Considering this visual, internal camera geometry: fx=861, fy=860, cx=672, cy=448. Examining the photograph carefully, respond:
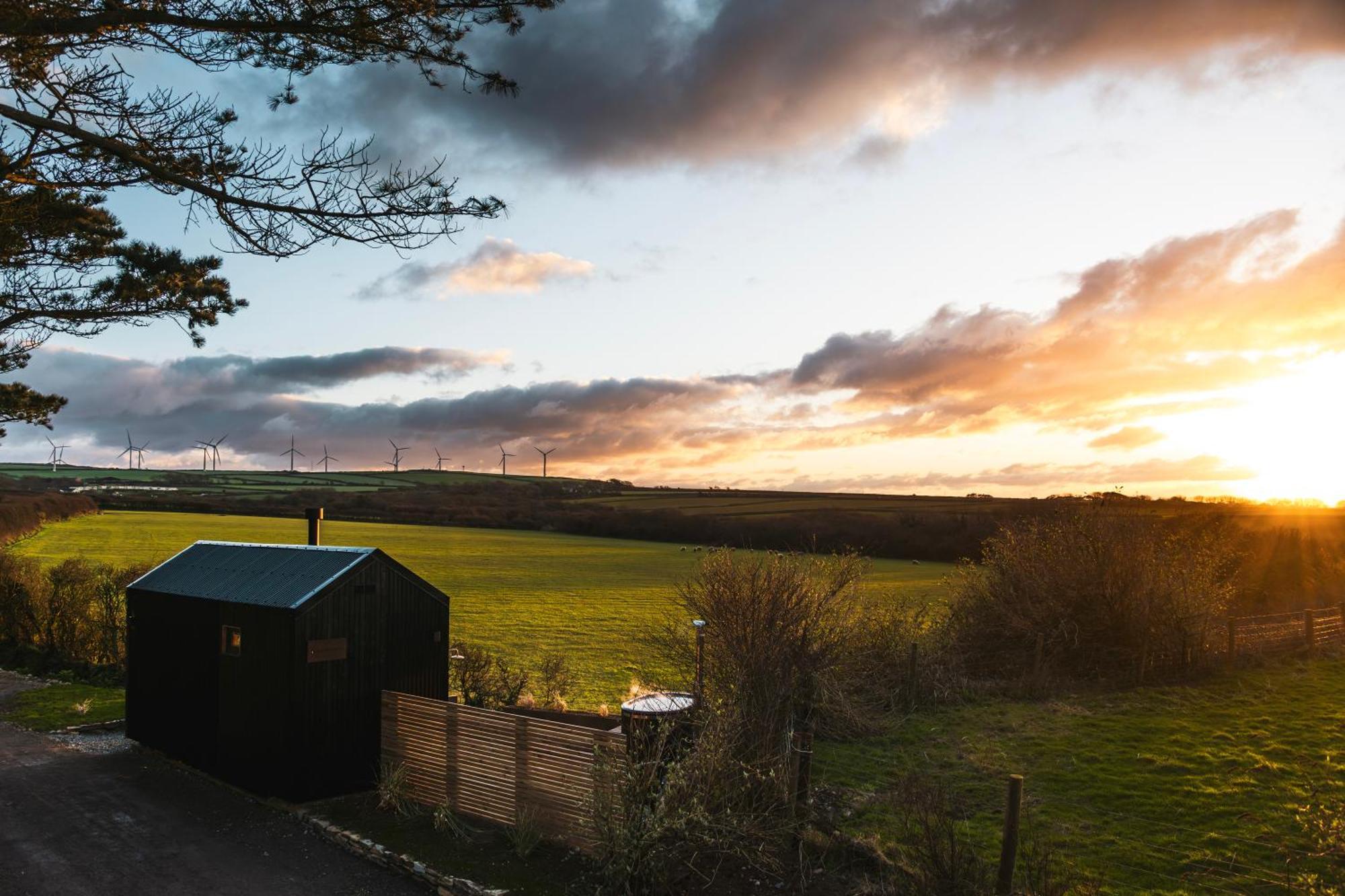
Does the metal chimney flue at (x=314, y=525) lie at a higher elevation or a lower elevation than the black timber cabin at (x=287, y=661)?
higher

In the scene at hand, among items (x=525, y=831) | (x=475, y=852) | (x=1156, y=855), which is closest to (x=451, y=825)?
(x=475, y=852)

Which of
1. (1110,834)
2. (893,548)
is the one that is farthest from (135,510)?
(1110,834)

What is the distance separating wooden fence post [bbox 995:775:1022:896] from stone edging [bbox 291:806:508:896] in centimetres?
554

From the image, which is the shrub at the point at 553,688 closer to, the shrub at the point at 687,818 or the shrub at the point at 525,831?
the shrub at the point at 525,831

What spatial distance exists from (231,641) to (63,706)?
31.0 feet

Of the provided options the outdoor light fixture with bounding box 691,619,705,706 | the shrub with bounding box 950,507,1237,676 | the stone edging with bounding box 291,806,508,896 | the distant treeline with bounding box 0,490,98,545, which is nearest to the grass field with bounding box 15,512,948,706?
the distant treeline with bounding box 0,490,98,545

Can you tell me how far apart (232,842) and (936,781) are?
10.7m

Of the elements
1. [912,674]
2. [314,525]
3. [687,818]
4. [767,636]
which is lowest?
[912,674]

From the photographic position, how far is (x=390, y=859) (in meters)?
11.4

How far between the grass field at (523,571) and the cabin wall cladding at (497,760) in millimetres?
5566

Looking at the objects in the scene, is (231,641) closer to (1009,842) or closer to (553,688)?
(553,688)

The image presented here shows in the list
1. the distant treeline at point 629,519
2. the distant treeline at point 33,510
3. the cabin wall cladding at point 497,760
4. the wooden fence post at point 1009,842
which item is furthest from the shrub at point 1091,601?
the distant treeline at point 33,510

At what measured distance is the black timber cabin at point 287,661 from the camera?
13.6 m

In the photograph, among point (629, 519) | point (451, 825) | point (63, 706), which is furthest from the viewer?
point (629, 519)
